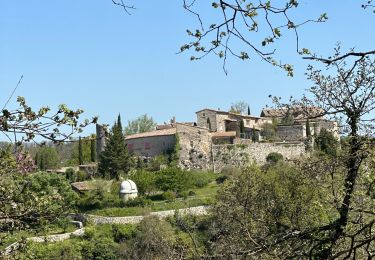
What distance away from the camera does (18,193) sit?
536cm

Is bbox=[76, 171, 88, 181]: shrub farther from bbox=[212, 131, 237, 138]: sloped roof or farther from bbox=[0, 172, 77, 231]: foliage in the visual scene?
bbox=[0, 172, 77, 231]: foliage

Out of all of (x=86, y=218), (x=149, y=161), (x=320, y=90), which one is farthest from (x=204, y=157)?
(x=320, y=90)

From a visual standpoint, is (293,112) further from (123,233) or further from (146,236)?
(123,233)

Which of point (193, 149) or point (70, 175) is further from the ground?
point (193, 149)

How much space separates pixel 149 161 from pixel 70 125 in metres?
46.2

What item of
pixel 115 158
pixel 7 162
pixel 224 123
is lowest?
pixel 7 162

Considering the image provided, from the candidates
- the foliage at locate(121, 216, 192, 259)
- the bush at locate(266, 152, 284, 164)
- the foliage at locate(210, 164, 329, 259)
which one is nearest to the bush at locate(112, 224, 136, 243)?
the foliage at locate(121, 216, 192, 259)

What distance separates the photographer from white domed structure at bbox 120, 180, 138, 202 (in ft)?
133

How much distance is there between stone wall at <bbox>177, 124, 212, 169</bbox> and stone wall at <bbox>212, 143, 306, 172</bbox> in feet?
2.50

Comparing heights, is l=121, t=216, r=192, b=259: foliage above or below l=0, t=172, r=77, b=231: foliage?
below

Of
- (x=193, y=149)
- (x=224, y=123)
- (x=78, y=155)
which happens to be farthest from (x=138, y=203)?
(x=224, y=123)

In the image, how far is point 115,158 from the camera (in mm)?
47000

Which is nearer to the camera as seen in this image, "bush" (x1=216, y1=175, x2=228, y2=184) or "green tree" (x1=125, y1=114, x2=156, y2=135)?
"bush" (x1=216, y1=175, x2=228, y2=184)

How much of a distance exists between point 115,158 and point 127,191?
6899 millimetres
